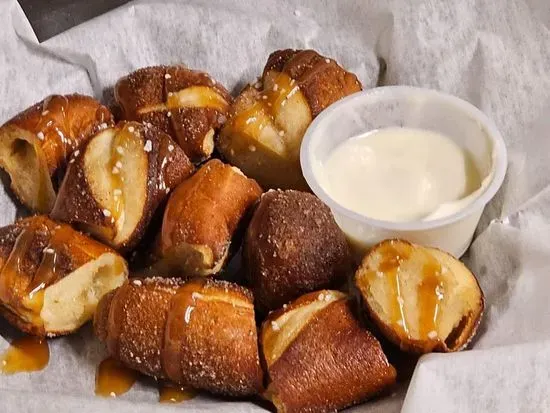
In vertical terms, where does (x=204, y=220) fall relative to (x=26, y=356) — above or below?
above

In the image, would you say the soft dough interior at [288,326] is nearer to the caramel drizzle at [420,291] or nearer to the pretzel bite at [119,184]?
the caramel drizzle at [420,291]

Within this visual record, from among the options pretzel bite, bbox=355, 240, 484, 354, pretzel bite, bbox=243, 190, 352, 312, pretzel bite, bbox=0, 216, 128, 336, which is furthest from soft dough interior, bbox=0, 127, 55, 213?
pretzel bite, bbox=355, 240, 484, 354

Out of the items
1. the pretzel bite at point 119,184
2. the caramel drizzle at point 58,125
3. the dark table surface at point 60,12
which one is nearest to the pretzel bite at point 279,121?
the pretzel bite at point 119,184

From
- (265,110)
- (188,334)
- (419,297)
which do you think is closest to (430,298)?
(419,297)

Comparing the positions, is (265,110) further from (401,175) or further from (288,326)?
(288,326)

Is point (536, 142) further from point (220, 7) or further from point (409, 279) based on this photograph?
point (220, 7)

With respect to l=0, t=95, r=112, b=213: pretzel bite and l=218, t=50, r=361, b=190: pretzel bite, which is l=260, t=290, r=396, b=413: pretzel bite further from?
l=0, t=95, r=112, b=213: pretzel bite
